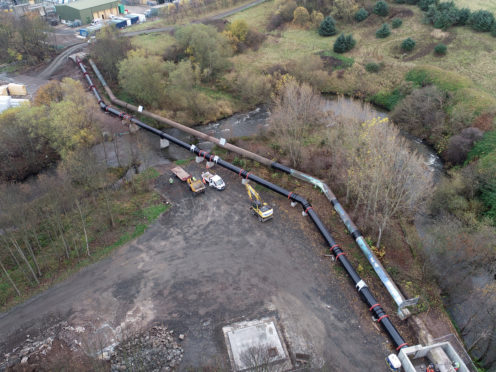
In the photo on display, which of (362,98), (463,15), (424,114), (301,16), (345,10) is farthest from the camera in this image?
(301,16)

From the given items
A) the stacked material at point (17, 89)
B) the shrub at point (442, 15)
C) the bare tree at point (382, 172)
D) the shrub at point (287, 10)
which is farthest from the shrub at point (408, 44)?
the stacked material at point (17, 89)

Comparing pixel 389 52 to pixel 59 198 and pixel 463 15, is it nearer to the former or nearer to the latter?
pixel 463 15

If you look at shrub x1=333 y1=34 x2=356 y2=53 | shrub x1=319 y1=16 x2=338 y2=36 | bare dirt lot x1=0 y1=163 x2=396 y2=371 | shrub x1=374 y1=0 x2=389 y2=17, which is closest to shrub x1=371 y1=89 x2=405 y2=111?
shrub x1=333 y1=34 x2=356 y2=53

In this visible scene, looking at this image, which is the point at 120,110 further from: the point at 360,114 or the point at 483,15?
the point at 483,15

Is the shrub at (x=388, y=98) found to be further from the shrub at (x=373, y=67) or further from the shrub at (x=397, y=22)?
the shrub at (x=397, y=22)

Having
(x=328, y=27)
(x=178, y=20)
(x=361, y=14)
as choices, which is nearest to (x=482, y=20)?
(x=361, y=14)

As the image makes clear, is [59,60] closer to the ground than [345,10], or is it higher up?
closer to the ground

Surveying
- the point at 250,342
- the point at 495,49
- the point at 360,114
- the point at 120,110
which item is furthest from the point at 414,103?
the point at 120,110
